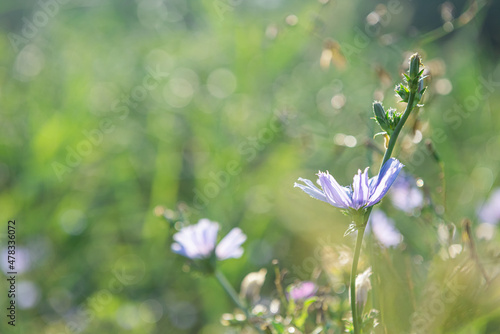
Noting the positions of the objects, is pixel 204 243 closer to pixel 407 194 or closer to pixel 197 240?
pixel 197 240

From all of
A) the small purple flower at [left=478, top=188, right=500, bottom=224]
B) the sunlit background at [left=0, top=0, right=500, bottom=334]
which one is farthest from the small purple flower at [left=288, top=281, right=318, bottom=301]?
the small purple flower at [left=478, top=188, right=500, bottom=224]

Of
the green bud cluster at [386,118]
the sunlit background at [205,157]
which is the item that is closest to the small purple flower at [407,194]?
the sunlit background at [205,157]

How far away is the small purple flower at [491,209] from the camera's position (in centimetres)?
114

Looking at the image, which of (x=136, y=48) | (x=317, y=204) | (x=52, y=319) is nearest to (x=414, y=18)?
(x=136, y=48)

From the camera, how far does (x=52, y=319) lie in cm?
144

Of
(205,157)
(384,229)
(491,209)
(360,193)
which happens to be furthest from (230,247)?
(205,157)

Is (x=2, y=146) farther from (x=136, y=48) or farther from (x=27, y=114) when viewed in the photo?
(x=136, y=48)

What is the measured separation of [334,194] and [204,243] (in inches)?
12.3

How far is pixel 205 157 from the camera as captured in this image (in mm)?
1834

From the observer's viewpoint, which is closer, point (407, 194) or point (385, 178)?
point (385, 178)

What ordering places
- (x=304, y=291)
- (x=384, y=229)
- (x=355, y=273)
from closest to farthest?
1. (x=355, y=273)
2. (x=304, y=291)
3. (x=384, y=229)

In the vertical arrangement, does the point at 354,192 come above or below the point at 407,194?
above

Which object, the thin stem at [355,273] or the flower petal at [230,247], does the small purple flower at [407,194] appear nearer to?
the flower petal at [230,247]

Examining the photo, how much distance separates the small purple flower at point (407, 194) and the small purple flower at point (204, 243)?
245 mm
